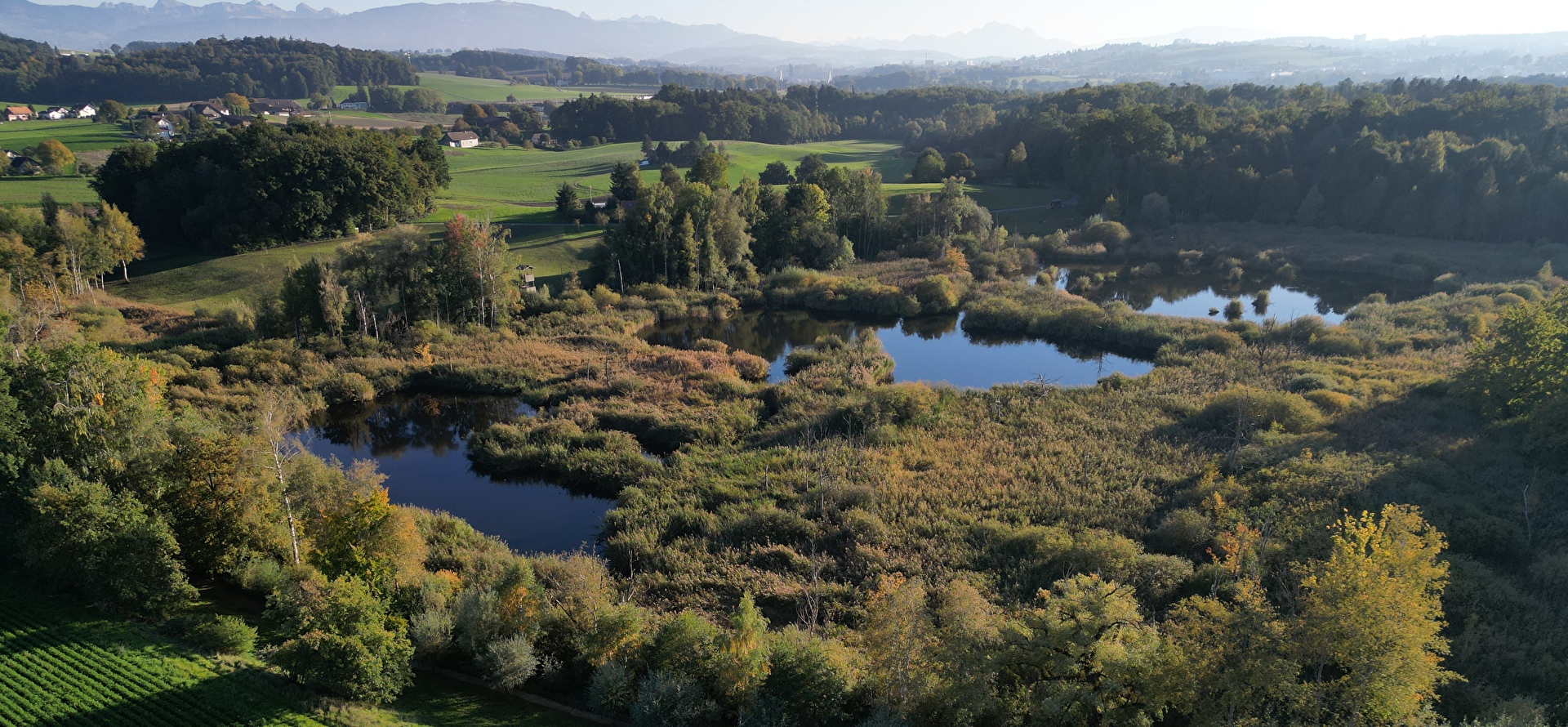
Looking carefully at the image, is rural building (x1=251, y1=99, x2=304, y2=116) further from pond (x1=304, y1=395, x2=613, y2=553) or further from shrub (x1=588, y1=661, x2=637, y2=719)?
shrub (x1=588, y1=661, x2=637, y2=719)

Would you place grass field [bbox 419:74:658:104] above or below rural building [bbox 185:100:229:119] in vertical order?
above

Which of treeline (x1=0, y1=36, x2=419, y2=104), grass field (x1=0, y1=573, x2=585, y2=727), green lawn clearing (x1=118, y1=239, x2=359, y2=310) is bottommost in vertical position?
grass field (x1=0, y1=573, x2=585, y2=727)

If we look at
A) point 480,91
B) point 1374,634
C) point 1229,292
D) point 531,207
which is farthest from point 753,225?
point 480,91

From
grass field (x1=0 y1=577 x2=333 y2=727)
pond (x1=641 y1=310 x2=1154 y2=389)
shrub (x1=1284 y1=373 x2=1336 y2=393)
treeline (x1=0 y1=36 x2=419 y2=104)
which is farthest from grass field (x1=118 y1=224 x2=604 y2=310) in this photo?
treeline (x1=0 y1=36 x2=419 y2=104)

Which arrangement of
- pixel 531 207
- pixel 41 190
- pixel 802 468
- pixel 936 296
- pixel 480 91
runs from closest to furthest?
1. pixel 802 468
2. pixel 936 296
3. pixel 41 190
4. pixel 531 207
5. pixel 480 91

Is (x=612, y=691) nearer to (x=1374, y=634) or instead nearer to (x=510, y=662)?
(x=510, y=662)

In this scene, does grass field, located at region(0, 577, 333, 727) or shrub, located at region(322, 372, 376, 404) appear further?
shrub, located at region(322, 372, 376, 404)

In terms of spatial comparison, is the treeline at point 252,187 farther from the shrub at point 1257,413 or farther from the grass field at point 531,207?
the shrub at point 1257,413

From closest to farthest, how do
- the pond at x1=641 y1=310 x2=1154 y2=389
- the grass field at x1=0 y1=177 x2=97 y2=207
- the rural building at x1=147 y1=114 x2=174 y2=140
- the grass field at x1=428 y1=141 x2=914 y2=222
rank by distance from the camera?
1. the pond at x1=641 y1=310 x2=1154 y2=389
2. the grass field at x1=0 y1=177 x2=97 y2=207
3. the grass field at x1=428 y1=141 x2=914 y2=222
4. the rural building at x1=147 y1=114 x2=174 y2=140
